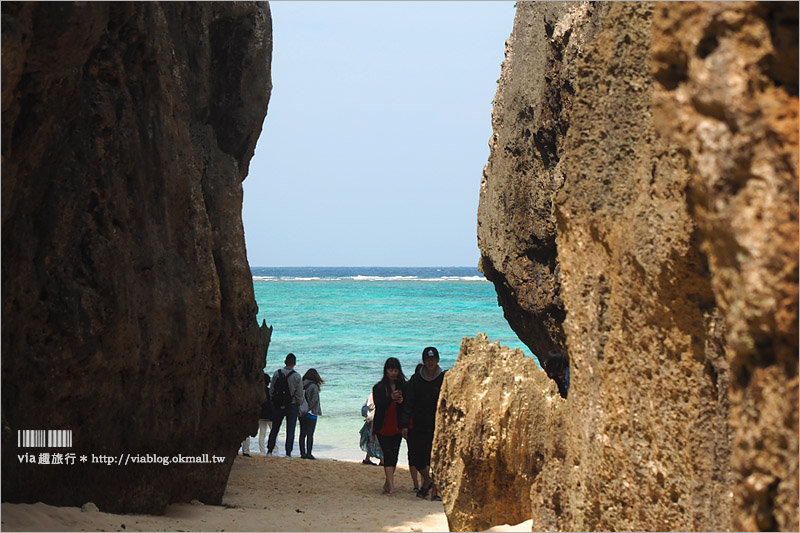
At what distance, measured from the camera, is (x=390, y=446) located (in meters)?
10.4

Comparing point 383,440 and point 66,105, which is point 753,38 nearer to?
point 66,105

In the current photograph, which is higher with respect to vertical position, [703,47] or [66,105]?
[66,105]

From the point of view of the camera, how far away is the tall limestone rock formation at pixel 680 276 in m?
2.57

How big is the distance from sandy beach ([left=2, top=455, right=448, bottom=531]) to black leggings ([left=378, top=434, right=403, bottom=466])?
43 cm

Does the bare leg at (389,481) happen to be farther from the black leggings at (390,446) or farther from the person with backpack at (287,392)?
the person with backpack at (287,392)

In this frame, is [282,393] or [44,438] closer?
[44,438]

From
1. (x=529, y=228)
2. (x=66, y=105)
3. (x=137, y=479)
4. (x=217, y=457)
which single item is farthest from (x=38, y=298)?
(x=529, y=228)

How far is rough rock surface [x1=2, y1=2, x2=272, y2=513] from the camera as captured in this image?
6.42 m

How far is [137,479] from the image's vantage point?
8047mm

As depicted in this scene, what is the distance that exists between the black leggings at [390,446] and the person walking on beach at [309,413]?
286 cm

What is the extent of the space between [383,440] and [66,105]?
537cm

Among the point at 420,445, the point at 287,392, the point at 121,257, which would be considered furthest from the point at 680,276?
the point at 287,392

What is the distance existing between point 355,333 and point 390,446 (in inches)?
1139

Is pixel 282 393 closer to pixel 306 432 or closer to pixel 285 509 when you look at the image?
pixel 306 432
